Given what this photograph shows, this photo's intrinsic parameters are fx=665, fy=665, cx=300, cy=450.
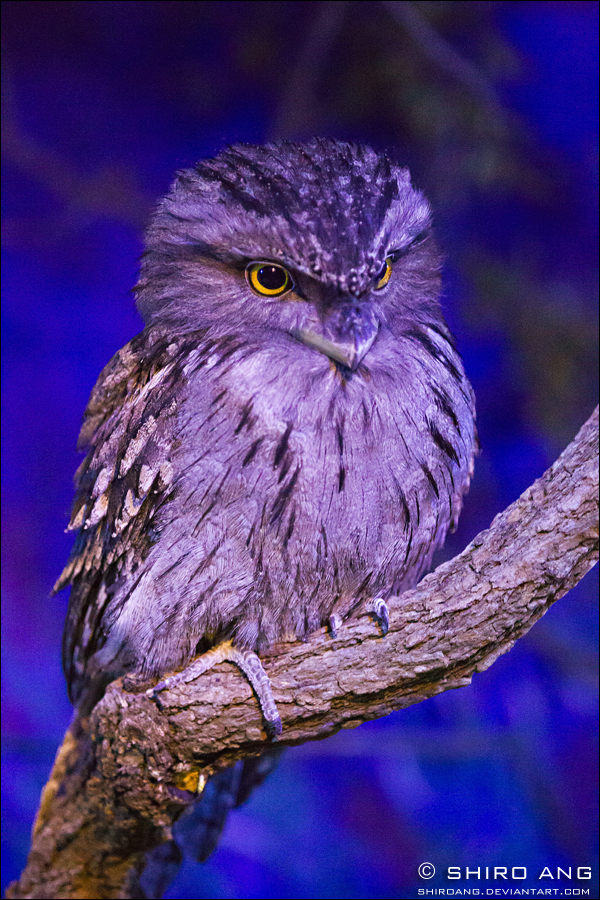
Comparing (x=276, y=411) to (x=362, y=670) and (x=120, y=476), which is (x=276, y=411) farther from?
(x=362, y=670)

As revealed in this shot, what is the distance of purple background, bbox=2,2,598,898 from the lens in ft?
5.41

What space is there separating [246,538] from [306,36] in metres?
1.27

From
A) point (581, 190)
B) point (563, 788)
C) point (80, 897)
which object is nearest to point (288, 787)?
point (80, 897)

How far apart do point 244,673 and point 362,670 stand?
232mm

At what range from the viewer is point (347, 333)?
3.57 ft

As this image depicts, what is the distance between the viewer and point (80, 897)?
5.38ft

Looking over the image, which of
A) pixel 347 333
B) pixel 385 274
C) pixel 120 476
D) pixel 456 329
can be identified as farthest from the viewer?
pixel 456 329

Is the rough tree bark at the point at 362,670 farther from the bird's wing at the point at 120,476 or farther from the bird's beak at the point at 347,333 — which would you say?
the bird's beak at the point at 347,333

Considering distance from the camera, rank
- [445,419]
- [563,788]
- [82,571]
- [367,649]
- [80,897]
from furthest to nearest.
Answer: [563,788] → [80,897] → [82,571] → [445,419] → [367,649]

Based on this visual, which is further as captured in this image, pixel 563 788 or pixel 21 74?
pixel 563 788

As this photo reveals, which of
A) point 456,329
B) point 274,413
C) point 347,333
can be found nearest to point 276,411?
point 274,413

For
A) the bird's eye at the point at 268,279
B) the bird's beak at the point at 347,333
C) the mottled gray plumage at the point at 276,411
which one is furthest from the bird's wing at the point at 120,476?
the bird's beak at the point at 347,333

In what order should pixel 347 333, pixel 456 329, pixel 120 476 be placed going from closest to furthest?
pixel 347 333 → pixel 120 476 → pixel 456 329

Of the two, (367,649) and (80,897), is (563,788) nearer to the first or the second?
(367,649)
